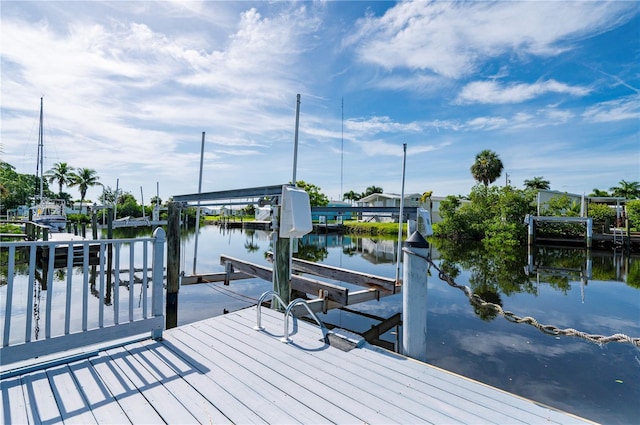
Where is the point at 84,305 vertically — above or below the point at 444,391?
above

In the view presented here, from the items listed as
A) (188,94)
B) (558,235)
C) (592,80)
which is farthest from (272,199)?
(558,235)

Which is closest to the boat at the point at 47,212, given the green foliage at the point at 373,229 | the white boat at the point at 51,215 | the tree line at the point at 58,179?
the white boat at the point at 51,215

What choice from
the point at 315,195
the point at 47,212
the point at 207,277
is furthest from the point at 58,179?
the point at 207,277

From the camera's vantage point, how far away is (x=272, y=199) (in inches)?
169

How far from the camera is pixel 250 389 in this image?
2.34m

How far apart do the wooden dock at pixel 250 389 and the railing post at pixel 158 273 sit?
27 centimetres

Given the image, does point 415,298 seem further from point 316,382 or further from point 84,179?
point 84,179

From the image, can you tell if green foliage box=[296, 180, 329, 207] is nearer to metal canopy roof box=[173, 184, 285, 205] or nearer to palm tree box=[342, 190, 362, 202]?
palm tree box=[342, 190, 362, 202]

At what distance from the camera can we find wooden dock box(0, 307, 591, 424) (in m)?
2.00

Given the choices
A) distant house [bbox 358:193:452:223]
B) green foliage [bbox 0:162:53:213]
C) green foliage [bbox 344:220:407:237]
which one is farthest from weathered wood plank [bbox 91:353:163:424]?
green foliage [bbox 0:162:53:213]

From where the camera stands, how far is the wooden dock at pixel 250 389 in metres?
2.00

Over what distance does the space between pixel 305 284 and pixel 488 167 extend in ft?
117

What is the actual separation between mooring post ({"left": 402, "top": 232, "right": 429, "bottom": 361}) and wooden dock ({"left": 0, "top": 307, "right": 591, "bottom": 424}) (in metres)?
0.17

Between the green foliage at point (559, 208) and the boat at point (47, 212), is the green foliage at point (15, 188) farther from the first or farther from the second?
the green foliage at point (559, 208)
